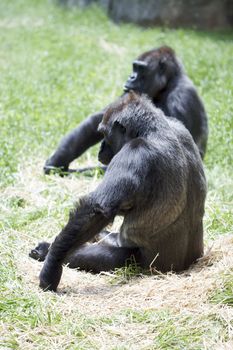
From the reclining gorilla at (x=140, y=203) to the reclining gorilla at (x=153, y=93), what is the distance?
1731 mm

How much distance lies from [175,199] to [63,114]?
406cm

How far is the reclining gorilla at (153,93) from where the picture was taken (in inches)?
249

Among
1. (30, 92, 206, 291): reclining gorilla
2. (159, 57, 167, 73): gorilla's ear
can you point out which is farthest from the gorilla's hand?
(159, 57, 167, 73): gorilla's ear

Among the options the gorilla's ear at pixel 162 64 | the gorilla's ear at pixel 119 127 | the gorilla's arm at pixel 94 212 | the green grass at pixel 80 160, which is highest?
the gorilla's ear at pixel 119 127

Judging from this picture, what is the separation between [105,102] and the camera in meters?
8.61

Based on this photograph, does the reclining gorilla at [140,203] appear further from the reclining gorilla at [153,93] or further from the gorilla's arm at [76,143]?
the gorilla's arm at [76,143]

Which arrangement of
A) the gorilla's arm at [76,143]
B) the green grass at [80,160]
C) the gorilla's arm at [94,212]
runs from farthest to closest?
1. the gorilla's arm at [76,143]
2. the gorilla's arm at [94,212]
3. the green grass at [80,160]

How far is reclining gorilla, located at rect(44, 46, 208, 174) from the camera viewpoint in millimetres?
6332

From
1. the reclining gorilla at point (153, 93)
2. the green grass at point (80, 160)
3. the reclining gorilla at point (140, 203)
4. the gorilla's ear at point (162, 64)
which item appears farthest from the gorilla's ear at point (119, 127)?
the gorilla's ear at point (162, 64)

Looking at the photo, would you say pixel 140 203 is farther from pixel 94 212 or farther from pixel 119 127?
pixel 119 127

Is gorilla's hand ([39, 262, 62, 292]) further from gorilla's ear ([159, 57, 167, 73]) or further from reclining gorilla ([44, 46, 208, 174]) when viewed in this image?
gorilla's ear ([159, 57, 167, 73])

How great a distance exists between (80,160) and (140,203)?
296 centimetres

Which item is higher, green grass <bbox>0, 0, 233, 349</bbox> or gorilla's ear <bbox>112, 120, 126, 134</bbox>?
gorilla's ear <bbox>112, 120, 126, 134</bbox>

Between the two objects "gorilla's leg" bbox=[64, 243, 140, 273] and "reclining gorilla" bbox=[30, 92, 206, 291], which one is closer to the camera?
"reclining gorilla" bbox=[30, 92, 206, 291]
